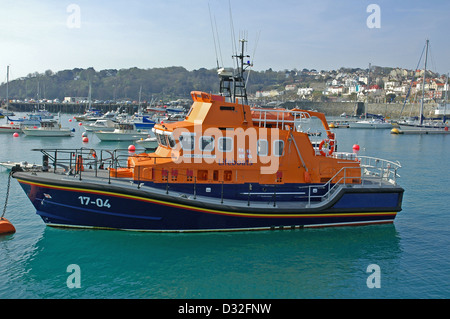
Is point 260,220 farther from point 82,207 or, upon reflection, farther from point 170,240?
point 82,207

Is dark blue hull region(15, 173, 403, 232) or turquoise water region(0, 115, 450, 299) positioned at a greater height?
dark blue hull region(15, 173, 403, 232)

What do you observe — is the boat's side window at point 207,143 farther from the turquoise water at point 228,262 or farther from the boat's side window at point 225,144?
the turquoise water at point 228,262

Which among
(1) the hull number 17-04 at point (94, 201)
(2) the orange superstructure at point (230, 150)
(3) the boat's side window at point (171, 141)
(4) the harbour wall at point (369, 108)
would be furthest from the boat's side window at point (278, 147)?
(4) the harbour wall at point (369, 108)

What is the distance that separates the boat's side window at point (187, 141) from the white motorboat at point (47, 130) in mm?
35975

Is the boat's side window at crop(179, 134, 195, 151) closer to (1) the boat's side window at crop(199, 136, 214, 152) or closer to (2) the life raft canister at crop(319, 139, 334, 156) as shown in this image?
(1) the boat's side window at crop(199, 136, 214, 152)

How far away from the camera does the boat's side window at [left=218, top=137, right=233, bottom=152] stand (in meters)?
11.5

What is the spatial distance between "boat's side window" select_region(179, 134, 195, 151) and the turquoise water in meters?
2.55

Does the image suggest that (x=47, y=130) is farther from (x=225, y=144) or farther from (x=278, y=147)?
(x=278, y=147)

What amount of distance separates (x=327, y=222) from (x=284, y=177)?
2006mm

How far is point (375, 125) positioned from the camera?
70.7 m

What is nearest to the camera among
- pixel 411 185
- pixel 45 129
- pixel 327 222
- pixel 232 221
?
pixel 232 221

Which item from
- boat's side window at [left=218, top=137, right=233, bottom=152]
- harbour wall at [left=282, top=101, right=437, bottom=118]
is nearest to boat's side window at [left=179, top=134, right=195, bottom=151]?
boat's side window at [left=218, top=137, right=233, bottom=152]

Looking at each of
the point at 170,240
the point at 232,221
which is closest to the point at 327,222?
the point at 232,221
